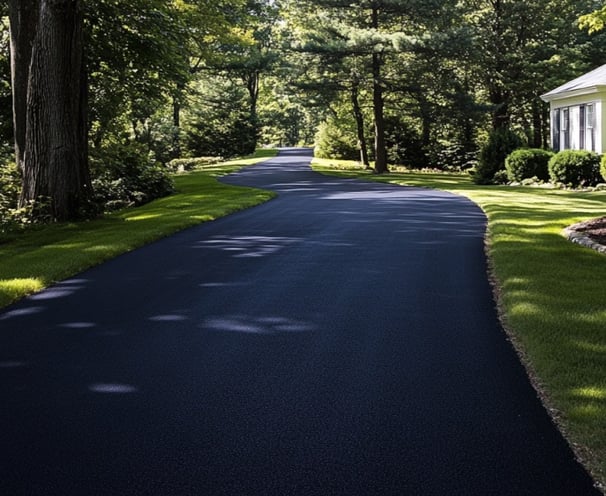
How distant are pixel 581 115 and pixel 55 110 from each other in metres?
20.2

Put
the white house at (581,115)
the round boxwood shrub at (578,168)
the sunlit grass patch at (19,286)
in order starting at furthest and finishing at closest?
1. the white house at (581,115)
2. the round boxwood shrub at (578,168)
3. the sunlit grass patch at (19,286)

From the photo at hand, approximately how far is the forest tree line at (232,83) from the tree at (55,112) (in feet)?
0.10

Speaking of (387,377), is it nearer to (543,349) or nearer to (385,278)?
(543,349)

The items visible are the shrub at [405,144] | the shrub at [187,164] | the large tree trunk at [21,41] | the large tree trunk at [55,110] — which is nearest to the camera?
the large tree trunk at [55,110]

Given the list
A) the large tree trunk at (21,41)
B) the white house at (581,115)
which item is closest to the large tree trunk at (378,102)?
the white house at (581,115)

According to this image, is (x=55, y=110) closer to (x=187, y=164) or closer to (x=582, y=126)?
(x=582, y=126)

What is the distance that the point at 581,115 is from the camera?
85.9ft

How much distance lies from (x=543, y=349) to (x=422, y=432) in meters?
1.90

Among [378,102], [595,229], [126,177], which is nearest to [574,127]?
[378,102]

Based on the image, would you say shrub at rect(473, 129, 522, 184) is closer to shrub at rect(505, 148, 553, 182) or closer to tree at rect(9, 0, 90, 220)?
shrub at rect(505, 148, 553, 182)

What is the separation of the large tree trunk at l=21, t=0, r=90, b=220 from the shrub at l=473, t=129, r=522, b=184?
17724 mm

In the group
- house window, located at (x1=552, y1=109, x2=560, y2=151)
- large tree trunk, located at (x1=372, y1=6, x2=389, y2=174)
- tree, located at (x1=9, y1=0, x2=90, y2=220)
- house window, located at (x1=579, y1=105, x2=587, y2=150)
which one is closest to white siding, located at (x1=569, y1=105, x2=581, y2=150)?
house window, located at (x1=579, y1=105, x2=587, y2=150)

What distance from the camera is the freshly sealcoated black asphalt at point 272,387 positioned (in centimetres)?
338

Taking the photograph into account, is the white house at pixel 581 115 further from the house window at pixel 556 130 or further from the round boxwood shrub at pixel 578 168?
the round boxwood shrub at pixel 578 168
